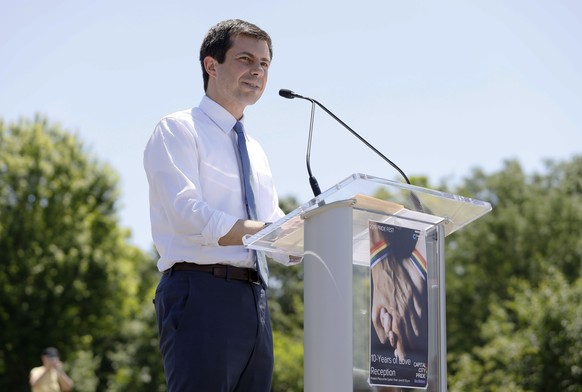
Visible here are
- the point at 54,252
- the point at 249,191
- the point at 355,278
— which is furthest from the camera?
the point at 54,252

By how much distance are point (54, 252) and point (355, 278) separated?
84.0 feet

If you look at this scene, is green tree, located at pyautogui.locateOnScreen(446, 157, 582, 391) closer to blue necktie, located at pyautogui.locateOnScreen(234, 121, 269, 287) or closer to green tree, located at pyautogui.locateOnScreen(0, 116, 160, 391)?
green tree, located at pyautogui.locateOnScreen(0, 116, 160, 391)

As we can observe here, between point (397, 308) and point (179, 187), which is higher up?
point (179, 187)

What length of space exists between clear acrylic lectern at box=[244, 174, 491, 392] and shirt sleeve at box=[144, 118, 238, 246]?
256 mm

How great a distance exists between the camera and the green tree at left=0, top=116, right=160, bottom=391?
2703 cm

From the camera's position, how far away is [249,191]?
3.56 m

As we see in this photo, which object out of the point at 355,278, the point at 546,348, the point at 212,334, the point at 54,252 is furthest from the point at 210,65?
the point at 54,252

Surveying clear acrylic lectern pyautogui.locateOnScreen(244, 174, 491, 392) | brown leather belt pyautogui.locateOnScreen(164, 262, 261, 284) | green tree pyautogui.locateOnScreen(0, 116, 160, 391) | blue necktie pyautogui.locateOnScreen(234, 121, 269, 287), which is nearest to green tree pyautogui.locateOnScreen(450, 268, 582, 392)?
blue necktie pyautogui.locateOnScreen(234, 121, 269, 287)

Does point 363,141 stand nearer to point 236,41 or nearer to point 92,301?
point 236,41

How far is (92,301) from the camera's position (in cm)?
2788

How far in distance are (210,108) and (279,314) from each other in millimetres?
31186

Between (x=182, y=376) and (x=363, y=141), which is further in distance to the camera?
(x=363, y=141)

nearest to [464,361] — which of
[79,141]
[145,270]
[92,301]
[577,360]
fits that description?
[577,360]

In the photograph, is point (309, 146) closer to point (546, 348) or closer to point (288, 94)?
point (288, 94)
